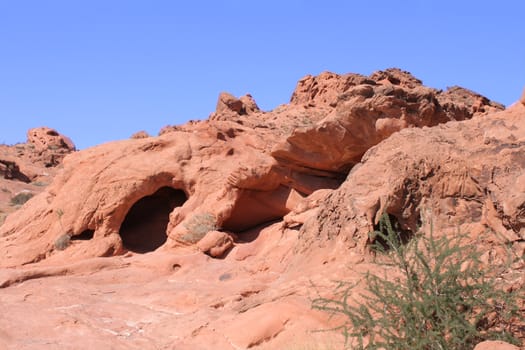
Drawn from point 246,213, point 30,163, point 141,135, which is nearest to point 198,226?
point 246,213

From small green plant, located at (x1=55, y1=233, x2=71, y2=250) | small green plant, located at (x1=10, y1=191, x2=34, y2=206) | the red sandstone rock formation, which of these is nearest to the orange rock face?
small green plant, located at (x1=55, y1=233, x2=71, y2=250)

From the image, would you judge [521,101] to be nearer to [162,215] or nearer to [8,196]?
[162,215]

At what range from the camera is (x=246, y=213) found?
12086 millimetres

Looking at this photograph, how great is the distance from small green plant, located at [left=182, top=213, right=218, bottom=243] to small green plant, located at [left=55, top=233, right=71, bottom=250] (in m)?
2.36

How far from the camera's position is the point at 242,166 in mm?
11438

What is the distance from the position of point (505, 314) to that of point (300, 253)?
131 inches

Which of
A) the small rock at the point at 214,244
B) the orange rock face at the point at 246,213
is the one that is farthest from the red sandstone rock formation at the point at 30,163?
the small rock at the point at 214,244

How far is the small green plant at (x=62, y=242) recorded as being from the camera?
1170cm

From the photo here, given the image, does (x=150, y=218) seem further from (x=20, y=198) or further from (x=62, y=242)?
(x=20, y=198)

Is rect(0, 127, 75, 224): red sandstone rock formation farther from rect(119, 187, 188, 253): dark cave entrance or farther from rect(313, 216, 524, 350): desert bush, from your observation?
rect(313, 216, 524, 350): desert bush

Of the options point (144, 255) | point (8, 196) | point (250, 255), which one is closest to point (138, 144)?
point (144, 255)

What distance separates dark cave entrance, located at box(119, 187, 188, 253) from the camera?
13.1 meters

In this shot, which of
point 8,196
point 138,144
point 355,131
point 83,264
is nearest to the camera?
point 83,264

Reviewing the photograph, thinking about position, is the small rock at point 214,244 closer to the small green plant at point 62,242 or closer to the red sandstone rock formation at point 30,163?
the small green plant at point 62,242
